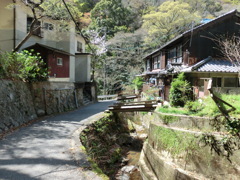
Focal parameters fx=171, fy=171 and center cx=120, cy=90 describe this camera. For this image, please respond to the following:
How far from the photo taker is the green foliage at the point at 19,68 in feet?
33.7

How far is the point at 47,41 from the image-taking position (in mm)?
19516

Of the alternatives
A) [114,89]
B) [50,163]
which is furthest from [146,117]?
[114,89]

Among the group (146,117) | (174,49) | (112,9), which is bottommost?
(146,117)

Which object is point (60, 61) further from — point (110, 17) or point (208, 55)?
point (110, 17)

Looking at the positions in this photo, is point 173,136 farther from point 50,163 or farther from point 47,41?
point 47,41

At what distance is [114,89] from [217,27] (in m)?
21.6

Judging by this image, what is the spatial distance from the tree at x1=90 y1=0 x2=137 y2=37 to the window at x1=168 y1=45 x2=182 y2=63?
2120 centimetres

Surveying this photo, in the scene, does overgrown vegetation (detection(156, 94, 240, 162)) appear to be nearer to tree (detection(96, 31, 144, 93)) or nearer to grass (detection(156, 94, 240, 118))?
grass (detection(156, 94, 240, 118))

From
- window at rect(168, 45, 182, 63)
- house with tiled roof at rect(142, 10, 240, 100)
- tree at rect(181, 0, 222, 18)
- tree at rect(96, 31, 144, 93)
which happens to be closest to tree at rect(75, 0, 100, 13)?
tree at rect(96, 31, 144, 93)

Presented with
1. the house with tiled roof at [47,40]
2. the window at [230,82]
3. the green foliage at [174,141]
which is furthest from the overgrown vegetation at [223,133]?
the house with tiled roof at [47,40]

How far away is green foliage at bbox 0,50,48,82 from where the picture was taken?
10.3 m

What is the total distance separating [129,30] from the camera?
38562 mm

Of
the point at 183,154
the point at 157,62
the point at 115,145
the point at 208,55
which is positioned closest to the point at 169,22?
the point at 157,62

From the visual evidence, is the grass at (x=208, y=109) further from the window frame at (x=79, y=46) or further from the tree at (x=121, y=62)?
the tree at (x=121, y=62)
